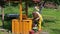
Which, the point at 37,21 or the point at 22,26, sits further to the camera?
the point at 37,21

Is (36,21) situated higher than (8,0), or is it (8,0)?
(8,0)

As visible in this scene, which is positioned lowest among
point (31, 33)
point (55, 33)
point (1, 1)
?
point (55, 33)

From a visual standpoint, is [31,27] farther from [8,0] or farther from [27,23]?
[8,0]

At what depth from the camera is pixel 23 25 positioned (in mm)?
11875

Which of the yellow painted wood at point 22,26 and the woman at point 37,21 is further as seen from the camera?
the woman at point 37,21

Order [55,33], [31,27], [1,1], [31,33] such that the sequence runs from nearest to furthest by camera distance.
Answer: [31,33] < [1,1] < [31,27] < [55,33]

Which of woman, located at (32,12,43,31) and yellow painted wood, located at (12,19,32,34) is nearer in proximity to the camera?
yellow painted wood, located at (12,19,32,34)

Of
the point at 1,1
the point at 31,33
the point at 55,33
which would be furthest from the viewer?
the point at 55,33

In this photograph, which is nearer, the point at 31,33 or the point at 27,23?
the point at 31,33

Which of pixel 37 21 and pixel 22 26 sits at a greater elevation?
pixel 37 21

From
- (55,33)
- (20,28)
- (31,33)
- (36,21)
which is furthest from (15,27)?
(31,33)

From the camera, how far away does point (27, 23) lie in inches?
468

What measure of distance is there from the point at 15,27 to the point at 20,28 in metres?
0.24

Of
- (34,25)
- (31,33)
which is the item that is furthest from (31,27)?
(31,33)
